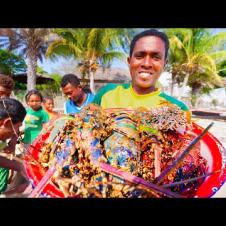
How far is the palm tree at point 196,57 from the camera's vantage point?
12.4ft

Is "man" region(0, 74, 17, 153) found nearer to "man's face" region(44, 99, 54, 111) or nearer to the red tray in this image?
"man's face" region(44, 99, 54, 111)

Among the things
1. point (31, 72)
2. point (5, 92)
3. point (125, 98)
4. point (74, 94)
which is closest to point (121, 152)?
point (125, 98)

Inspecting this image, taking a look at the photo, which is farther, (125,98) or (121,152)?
(125,98)

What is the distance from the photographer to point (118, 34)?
12.4ft

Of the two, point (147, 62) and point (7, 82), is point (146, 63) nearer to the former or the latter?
point (147, 62)

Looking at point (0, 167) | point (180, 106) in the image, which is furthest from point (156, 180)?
point (0, 167)

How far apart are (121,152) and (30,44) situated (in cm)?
152

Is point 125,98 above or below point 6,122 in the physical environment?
above

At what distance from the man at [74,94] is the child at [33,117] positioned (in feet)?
0.88

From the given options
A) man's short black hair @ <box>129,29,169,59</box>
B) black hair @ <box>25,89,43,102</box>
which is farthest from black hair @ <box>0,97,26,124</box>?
man's short black hair @ <box>129,29,169,59</box>

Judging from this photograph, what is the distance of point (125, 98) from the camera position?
12.5 feet

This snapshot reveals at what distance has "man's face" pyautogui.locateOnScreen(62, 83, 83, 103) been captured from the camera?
12.5 feet
